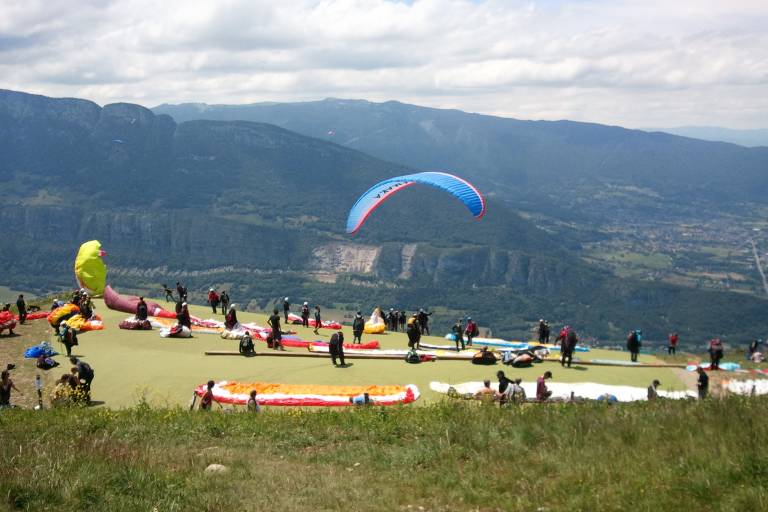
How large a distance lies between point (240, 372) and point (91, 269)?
727 inches

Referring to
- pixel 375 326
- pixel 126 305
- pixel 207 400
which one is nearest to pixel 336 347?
pixel 207 400

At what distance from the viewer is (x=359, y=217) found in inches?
1558

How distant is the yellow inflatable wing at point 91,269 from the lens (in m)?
40.2

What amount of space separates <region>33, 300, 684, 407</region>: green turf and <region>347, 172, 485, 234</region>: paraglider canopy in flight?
35.7 ft

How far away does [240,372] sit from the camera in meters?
25.8

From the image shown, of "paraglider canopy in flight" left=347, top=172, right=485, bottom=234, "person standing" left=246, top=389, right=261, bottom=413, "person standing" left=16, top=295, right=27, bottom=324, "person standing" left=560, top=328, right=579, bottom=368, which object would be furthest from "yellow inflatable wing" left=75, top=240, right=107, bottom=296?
"person standing" left=560, top=328, right=579, bottom=368

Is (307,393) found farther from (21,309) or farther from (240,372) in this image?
(21,309)

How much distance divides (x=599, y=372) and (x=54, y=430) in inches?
708

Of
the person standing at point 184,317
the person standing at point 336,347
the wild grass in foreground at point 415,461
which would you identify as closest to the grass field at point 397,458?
the wild grass in foreground at point 415,461

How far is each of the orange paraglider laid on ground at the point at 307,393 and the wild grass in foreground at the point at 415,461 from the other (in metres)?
4.31

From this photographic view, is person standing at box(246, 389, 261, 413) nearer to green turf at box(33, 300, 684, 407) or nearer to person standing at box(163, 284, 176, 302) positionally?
green turf at box(33, 300, 684, 407)

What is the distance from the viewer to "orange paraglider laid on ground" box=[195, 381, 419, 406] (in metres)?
22.2

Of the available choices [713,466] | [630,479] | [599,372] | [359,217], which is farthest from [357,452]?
[359,217]

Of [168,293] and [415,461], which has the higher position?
[168,293]
